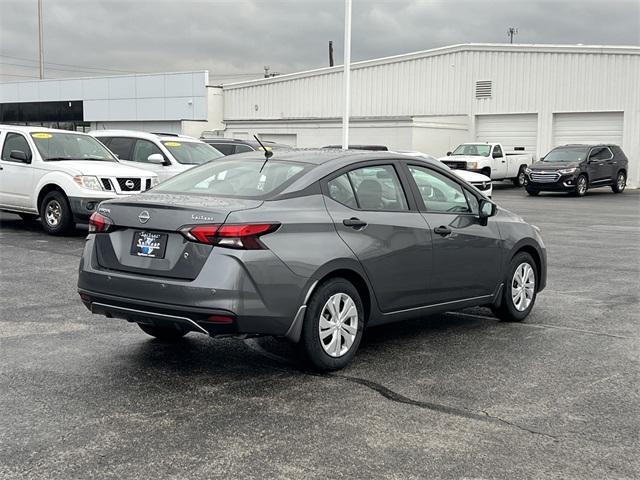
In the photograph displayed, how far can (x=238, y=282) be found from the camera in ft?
16.9

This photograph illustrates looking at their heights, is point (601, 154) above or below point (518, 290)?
above

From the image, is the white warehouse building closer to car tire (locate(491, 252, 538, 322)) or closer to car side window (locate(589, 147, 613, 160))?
car side window (locate(589, 147, 613, 160))

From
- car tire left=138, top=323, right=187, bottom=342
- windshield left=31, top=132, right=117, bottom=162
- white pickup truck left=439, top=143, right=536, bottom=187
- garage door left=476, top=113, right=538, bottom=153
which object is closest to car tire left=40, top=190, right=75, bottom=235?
windshield left=31, top=132, right=117, bottom=162

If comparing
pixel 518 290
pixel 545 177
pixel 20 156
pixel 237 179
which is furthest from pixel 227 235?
pixel 545 177

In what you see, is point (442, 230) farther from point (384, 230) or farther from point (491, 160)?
point (491, 160)

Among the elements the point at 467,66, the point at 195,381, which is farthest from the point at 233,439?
the point at 467,66

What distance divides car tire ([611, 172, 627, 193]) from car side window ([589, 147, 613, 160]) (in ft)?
3.60

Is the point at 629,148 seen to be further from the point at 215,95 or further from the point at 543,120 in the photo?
the point at 215,95

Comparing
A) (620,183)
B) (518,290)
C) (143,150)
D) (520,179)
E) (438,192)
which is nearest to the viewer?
(438,192)

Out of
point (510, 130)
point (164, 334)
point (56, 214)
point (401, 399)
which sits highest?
point (510, 130)

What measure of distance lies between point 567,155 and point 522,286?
2335cm

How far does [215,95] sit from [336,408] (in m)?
40.7

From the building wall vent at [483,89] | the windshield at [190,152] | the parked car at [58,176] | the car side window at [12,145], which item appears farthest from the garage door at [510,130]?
the car side window at [12,145]

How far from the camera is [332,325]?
18.7ft
